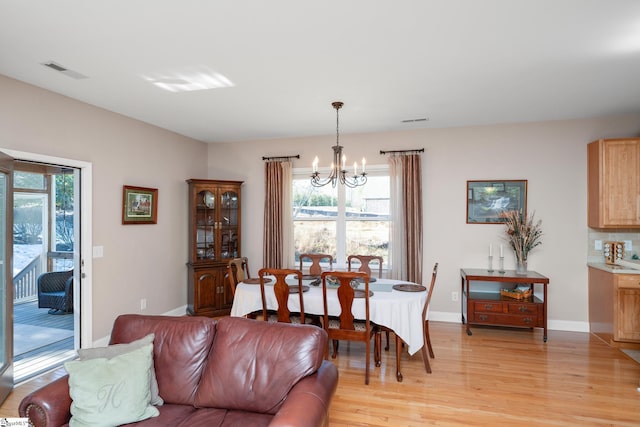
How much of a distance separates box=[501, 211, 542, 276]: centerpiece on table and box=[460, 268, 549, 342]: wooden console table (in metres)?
0.18

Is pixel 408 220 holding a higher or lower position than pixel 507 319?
higher

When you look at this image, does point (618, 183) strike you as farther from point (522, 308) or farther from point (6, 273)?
point (6, 273)

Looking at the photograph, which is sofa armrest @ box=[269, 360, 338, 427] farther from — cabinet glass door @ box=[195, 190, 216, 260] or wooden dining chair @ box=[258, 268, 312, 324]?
cabinet glass door @ box=[195, 190, 216, 260]

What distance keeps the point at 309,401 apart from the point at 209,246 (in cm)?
384

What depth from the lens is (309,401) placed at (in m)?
1.72

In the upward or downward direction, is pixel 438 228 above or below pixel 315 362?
above

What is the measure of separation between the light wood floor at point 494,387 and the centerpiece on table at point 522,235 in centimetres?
95

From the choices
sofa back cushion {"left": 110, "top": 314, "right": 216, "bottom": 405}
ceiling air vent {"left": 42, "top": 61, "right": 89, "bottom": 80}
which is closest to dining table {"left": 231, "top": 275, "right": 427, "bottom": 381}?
sofa back cushion {"left": 110, "top": 314, "right": 216, "bottom": 405}

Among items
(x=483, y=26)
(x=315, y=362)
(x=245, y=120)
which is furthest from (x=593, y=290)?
(x=245, y=120)

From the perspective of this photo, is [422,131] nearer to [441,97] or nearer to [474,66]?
[441,97]

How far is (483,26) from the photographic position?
225 cm

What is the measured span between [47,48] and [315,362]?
278cm

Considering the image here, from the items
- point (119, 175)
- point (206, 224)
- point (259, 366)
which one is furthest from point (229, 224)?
point (259, 366)

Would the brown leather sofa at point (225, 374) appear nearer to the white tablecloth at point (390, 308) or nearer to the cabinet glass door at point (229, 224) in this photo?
the white tablecloth at point (390, 308)
